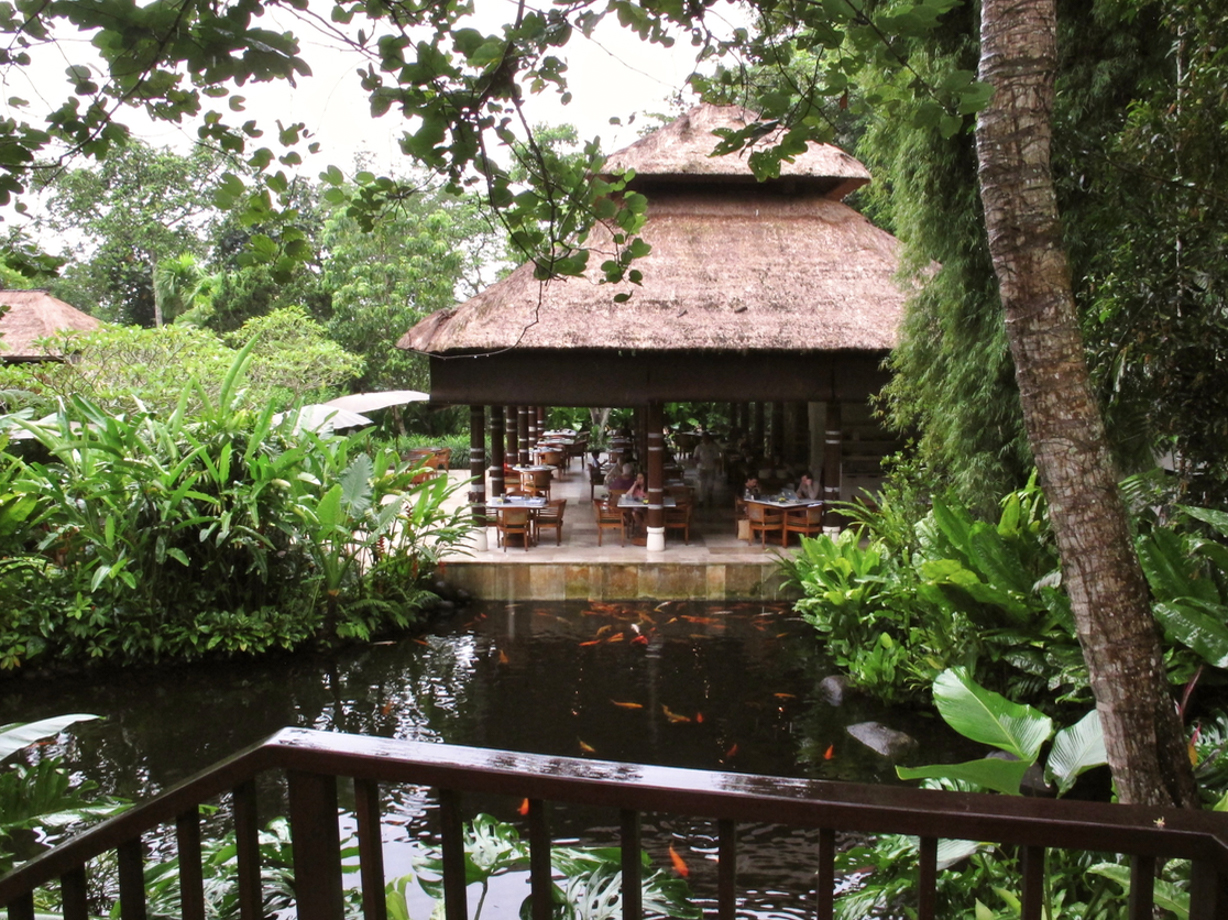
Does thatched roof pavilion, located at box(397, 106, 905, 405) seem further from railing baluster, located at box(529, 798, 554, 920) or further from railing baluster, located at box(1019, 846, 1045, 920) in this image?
railing baluster, located at box(1019, 846, 1045, 920)

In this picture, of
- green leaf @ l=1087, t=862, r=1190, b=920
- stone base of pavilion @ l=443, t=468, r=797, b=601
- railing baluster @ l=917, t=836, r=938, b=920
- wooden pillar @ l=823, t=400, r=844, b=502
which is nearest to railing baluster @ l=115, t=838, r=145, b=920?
railing baluster @ l=917, t=836, r=938, b=920

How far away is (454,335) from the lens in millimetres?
10359

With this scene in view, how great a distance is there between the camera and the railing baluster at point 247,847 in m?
1.35

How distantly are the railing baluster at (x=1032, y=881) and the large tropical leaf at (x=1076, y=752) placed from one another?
2.33 m

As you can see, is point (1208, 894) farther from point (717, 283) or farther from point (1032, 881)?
point (717, 283)

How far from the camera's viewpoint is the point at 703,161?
11.4 meters

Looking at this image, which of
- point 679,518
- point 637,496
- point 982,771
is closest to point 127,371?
point 637,496

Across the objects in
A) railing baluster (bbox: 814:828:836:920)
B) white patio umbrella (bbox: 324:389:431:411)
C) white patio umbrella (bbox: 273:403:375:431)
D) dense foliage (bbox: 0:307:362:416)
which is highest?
dense foliage (bbox: 0:307:362:416)

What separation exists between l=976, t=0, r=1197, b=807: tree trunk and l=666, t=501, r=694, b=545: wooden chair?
8209mm

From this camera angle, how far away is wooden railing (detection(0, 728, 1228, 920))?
108cm

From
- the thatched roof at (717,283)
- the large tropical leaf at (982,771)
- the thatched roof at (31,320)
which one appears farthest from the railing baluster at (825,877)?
the thatched roof at (31,320)

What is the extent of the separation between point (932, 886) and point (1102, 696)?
5.90 feet

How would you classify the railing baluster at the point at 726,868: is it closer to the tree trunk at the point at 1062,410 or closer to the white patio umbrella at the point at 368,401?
the tree trunk at the point at 1062,410

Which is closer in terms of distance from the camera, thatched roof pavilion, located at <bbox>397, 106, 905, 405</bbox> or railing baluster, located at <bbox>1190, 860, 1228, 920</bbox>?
railing baluster, located at <bbox>1190, 860, 1228, 920</bbox>
